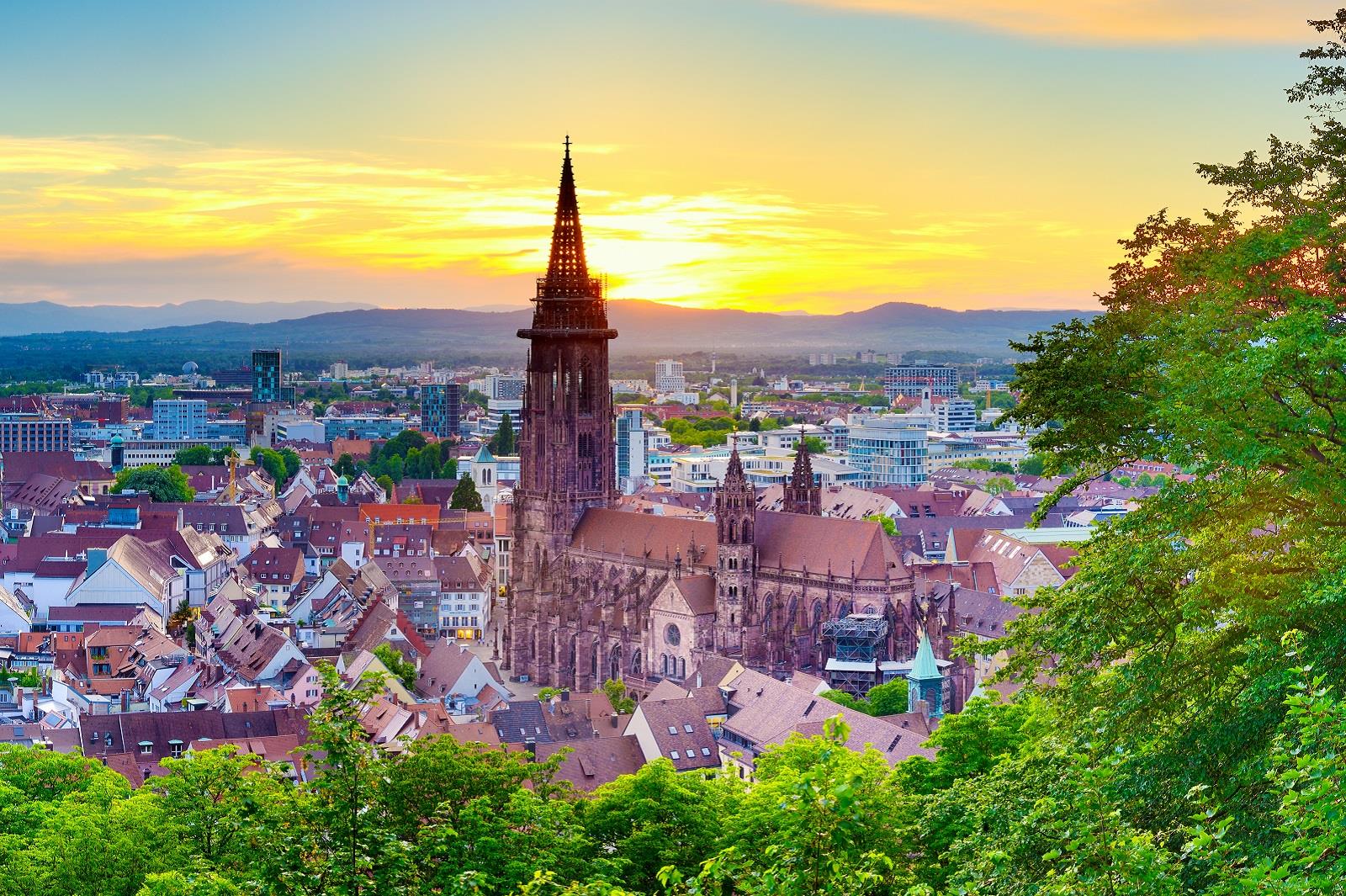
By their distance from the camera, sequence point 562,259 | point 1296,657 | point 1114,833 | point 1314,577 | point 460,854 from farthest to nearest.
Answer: point 562,259, point 460,854, point 1314,577, point 1296,657, point 1114,833

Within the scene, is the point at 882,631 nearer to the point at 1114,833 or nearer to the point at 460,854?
the point at 460,854

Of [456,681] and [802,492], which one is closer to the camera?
[456,681]

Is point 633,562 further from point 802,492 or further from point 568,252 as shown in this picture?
point 568,252

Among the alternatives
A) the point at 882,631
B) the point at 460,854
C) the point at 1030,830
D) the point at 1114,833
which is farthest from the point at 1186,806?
the point at 882,631

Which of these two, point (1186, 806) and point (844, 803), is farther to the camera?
point (1186, 806)

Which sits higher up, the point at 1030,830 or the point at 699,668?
the point at 1030,830

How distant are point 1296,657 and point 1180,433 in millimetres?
4238

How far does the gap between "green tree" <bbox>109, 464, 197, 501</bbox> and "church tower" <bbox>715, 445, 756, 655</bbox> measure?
343ft

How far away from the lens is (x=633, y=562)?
98.6m

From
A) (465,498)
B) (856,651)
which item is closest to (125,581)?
(856,651)

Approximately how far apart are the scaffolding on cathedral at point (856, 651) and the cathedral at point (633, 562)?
88 centimetres

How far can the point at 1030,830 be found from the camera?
22094 millimetres

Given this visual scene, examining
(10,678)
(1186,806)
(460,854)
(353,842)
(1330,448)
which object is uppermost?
(1330,448)

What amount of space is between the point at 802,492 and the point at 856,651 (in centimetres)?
1999
